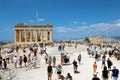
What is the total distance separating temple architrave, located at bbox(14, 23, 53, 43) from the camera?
248 feet

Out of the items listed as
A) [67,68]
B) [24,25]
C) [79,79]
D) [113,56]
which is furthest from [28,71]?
[24,25]

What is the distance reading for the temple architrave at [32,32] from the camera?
75688 mm

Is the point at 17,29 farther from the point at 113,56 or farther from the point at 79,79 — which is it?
the point at 79,79

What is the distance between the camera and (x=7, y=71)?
77.4 feet

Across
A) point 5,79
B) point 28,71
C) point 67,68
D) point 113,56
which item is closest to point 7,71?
point 28,71

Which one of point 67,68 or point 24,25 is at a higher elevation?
point 24,25

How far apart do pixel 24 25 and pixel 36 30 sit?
12.6 ft

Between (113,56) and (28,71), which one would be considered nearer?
(28,71)

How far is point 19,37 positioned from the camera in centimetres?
7644

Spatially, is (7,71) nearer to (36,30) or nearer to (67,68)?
(67,68)

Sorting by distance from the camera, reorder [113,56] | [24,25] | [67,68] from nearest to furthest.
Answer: [67,68] → [113,56] → [24,25]

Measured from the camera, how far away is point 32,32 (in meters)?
78.4

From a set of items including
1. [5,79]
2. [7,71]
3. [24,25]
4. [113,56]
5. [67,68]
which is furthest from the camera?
[24,25]

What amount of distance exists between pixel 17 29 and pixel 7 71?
53398 millimetres
